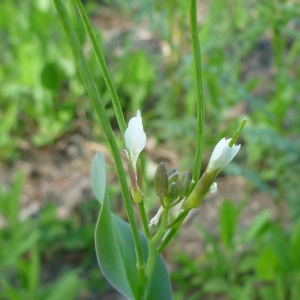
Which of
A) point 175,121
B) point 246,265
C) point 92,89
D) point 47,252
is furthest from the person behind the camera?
point 175,121

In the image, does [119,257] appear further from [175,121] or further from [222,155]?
[175,121]

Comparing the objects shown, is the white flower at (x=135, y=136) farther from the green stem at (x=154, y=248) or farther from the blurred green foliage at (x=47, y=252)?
the blurred green foliage at (x=47, y=252)

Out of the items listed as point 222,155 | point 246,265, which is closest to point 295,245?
point 246,265

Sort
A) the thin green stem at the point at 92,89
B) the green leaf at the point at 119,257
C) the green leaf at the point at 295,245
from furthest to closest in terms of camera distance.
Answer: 1. the green leaf at the point at 295,245
2. the green leaf at the point at 119,257
3. the thin green stem at the point at 92,89

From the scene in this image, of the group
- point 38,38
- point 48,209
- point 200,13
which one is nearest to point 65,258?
point 48,209

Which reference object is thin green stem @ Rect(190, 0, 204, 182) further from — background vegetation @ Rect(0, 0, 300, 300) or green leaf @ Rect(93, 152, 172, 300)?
background vegetation @ Rect(0, 0, 300, 300)

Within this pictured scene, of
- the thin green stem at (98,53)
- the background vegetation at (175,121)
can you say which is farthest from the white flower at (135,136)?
the background vegetation at (175,121)
